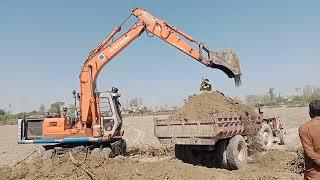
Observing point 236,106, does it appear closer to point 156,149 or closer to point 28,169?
point 156,149

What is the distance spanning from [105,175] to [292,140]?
42.0 feet

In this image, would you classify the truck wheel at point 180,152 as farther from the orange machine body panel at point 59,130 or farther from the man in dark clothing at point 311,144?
the man in dark clothing at point 311,144

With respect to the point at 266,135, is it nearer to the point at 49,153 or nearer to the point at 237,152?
the point at 237,152

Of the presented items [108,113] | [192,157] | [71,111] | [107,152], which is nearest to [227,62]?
[192,157]

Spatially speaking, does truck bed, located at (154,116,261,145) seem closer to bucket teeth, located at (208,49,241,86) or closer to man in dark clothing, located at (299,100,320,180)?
bucket teeth, located at (208,49,241,86)

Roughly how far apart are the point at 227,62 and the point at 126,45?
→ 367cm

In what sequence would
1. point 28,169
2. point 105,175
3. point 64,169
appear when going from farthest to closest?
point 28,169, point 64,169, point 105,175

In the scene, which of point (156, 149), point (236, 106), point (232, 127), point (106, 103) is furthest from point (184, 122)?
point (156, 149)

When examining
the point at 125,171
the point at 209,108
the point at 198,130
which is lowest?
the point at 125,171

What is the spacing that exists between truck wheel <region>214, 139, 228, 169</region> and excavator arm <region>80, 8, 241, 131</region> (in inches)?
129

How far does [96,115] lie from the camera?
575 inches

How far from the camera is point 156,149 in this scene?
17609mm

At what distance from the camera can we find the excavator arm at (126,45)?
14750mm

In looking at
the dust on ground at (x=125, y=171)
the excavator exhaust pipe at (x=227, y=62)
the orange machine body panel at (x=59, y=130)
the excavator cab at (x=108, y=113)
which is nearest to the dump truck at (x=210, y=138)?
the dust on ground at (x=125, y=171)
